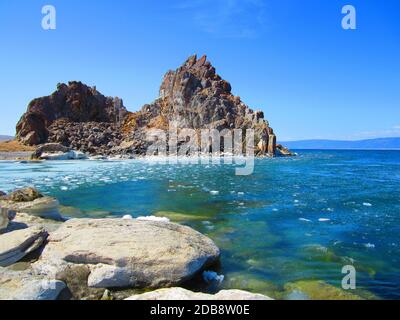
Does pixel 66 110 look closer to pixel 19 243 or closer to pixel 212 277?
pixel 19 243

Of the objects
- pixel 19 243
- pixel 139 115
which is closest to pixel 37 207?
pixel 19 243

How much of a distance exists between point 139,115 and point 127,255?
463ft

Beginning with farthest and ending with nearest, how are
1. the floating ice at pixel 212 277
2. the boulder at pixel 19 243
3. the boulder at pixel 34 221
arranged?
1. the boulder at pixel 34 221
2. the floating ice at pixel 212 277
3. the boulder at pixel 19 243

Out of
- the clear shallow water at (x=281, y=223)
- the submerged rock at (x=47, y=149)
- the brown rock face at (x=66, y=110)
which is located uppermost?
the brown rock face at (x=66, y=110)

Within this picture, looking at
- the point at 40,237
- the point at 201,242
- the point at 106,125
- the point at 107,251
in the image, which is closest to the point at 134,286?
the point at 107,251

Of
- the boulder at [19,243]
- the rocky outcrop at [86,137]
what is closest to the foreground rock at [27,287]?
the boulder at [19,243]

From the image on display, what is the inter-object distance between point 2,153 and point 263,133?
80.6m

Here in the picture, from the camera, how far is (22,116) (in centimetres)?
11388

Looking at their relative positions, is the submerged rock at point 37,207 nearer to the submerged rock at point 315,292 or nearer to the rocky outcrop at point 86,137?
the submerged rock at point 315,292

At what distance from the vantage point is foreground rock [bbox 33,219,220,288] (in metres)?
9.70

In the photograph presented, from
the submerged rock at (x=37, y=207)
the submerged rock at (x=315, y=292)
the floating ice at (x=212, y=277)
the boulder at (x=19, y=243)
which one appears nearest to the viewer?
the submerged rock at (x=315, y=292)

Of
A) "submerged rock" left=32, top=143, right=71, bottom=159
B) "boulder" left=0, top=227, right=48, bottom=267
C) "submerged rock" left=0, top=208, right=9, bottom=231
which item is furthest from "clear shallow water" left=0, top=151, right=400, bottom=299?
"submerged rock" left=32, top=143, right=71, bottom=159

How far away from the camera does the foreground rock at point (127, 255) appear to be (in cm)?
970

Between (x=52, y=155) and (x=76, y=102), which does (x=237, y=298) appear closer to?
(x=52, y=155)
